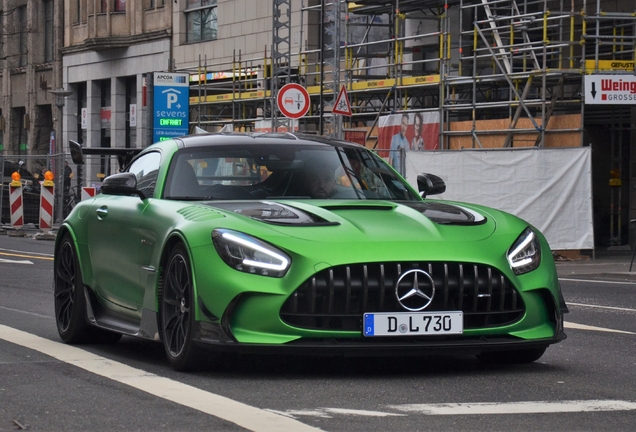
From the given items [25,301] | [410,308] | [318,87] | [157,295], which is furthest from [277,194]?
[318,87]

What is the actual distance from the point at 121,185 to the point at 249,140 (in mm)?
873

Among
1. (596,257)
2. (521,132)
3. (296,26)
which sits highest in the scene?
(296,26)

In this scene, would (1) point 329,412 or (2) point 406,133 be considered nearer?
(1) point 329,412

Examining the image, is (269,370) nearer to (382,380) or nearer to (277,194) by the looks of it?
(382,380)

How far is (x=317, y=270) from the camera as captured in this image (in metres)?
6.70

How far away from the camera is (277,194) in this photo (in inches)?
313

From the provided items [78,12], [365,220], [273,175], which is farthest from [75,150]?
[78,12]

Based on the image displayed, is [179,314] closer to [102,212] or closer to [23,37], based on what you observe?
[102,212]

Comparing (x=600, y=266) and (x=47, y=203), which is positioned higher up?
(x=47, y=203)

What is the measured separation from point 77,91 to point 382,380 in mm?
44678

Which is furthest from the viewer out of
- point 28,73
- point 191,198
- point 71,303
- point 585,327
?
point 28,73

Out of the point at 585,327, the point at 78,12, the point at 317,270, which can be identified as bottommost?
the point at 585,327

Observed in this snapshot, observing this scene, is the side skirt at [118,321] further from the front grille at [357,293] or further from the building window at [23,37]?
the building window at [23,37]

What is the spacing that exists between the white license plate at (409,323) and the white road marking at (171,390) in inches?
36.7
